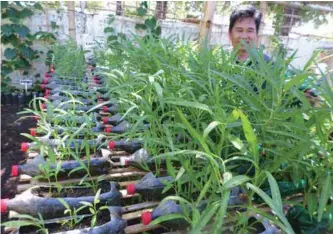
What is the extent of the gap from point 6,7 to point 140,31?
1.83 metres

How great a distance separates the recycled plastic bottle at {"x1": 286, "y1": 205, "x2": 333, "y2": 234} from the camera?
2.01 ft

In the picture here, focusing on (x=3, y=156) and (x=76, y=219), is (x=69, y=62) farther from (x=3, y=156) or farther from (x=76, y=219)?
(x=76, y=219)

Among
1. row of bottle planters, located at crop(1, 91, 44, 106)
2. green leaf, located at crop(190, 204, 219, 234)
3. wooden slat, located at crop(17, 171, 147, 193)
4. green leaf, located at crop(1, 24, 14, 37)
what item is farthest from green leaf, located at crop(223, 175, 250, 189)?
green leaf, located at crop(1, 24, 14, 37)

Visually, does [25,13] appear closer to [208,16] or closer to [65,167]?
A: [208,16]

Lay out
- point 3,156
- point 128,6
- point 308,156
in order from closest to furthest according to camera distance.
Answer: point 308,156 < point 3,156 < point 128,6

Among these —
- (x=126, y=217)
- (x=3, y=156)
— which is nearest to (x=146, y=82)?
(x=126, y=217)

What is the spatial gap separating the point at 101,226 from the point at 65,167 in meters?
0.26

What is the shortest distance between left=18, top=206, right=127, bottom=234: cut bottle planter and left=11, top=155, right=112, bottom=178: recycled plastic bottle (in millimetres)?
164

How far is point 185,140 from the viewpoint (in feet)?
2.61

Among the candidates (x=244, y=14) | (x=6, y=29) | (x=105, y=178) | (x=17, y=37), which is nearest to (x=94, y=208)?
(x=105, y=178)

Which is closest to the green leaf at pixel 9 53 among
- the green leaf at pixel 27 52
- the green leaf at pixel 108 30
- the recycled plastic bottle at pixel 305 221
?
the green leaf at pixel 27 52

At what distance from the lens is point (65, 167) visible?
0.79m

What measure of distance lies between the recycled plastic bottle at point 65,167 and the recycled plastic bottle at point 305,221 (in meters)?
0.50

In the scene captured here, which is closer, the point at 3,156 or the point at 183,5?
the point at 3,156
